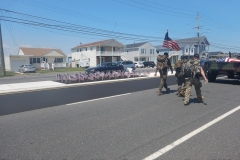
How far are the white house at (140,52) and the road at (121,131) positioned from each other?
178ft

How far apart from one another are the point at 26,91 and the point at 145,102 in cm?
686

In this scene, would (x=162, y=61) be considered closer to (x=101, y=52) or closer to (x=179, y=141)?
(x=179, y=141)

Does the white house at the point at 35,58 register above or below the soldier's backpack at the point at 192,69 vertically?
above

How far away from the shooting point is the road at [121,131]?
3.54 metres

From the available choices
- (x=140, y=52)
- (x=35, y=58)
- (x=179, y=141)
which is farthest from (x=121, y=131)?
(x=140, y=52)

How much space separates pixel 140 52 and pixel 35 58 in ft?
96.0

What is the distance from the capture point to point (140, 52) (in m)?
60.5

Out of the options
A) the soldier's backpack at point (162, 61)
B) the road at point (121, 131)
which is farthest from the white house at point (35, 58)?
the soldier's backpack at point (162, 61)

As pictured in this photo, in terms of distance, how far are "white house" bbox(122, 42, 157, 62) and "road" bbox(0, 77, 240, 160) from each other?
178 feet

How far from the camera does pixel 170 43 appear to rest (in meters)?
22.5

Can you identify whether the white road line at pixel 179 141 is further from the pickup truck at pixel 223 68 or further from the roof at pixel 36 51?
the roof at pixel 36 51

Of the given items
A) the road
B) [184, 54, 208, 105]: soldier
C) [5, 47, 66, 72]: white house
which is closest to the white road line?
the road

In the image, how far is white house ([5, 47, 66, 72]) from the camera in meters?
39.8

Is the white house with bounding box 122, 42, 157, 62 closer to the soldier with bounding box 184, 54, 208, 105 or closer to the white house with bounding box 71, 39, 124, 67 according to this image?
the white house with bounding box 71, 39, 124, 67
